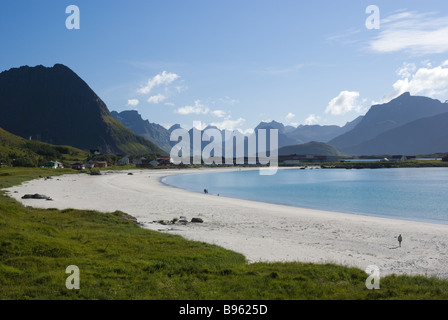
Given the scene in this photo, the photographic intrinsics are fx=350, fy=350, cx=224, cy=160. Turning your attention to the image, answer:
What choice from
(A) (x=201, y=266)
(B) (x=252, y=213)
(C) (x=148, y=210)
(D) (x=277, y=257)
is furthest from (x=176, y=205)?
(A) (x=201, y=266)

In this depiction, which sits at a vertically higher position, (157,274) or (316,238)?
(157,274)

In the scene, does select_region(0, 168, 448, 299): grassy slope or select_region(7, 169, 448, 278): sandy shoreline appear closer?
select_region(0, 168, 448, 299): grassy slope

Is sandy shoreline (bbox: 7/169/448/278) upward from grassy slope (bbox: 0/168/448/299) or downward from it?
downward

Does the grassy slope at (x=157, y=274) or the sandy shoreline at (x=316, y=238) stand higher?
the grassy slope at (x=157, y=274)

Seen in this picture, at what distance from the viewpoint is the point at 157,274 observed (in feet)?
47.7

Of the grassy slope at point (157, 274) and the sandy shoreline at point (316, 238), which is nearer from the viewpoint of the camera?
the grassy slope at point (157, 274)

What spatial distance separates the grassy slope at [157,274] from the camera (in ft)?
40.6

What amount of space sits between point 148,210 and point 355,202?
3772 cm

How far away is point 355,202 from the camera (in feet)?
204

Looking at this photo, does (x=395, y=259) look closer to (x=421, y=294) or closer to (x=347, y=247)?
(x=347, y=247)

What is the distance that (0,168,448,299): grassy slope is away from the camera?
12.4m
